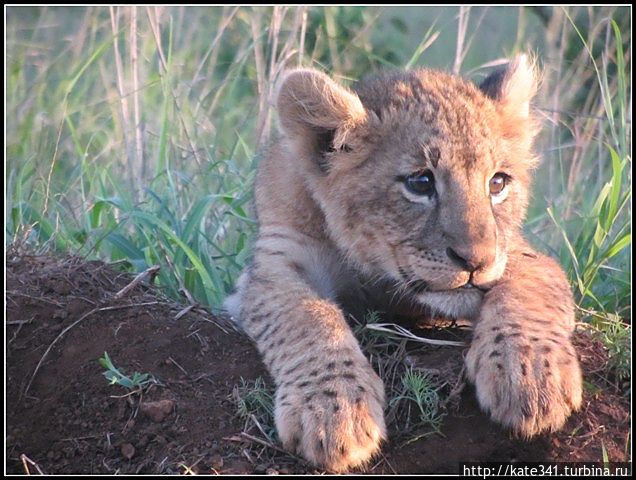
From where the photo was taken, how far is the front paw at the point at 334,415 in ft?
10.6

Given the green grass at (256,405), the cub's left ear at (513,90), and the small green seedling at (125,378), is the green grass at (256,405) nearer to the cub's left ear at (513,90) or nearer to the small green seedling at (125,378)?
the small green seedling at (125,378)

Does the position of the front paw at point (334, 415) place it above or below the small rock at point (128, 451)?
above

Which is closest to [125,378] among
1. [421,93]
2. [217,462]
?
[217,462]

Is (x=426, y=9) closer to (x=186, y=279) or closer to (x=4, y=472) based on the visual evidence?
(x=186, y=279)

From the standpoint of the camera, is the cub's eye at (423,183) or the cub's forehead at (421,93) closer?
the cub's eye at (423,183)

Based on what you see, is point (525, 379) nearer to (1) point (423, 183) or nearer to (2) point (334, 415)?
(2) point (334, 415)

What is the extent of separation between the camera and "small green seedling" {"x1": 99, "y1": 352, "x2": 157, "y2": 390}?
370 cm

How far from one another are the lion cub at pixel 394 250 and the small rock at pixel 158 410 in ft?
1.36

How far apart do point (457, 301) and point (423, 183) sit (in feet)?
1.66

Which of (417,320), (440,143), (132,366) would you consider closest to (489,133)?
(440,143)

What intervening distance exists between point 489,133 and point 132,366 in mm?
1782

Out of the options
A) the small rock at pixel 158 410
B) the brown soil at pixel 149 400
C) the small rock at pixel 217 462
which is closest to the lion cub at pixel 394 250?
the brown soil at pixel 149 400

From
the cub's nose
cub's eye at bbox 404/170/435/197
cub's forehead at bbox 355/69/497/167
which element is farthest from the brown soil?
cub's forehead at bbox 355/69/497/167

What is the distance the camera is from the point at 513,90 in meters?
4.54
